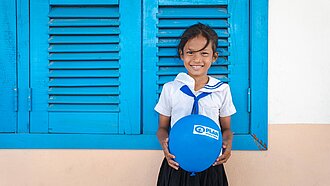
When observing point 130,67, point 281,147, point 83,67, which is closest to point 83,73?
point 83,67

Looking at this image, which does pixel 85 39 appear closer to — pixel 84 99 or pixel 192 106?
pixel 84 99

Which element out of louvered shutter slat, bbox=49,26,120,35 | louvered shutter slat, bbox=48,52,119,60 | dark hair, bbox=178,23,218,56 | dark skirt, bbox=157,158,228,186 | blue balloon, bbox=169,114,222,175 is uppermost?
louvered shutter slat, bbox=49,26,120,35

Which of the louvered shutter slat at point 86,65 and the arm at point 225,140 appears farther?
the louvered shutter slat at point 86,65

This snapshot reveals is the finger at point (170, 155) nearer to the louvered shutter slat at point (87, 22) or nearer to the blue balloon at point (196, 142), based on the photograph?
the blue balloon at point (196, 142)

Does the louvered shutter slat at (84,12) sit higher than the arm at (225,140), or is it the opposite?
the louvered shutter slat at (84,12)

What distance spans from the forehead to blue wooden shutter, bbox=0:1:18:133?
97 centimetres

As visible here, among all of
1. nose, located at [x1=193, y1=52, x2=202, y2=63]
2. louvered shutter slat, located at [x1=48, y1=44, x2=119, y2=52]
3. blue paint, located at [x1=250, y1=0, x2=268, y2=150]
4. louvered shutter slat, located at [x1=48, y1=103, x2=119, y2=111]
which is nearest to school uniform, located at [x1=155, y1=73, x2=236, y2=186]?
nose, located at [x1=193, y1=52, x2=202, y2=63]

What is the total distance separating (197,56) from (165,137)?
408 millimetres

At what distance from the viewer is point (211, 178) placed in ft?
6.10

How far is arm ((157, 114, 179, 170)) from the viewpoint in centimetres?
171

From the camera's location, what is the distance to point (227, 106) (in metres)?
1.92

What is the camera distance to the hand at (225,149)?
69.3 inches

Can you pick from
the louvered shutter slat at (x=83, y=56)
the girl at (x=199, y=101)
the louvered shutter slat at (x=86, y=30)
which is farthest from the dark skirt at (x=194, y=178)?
the louvered shutter slat at (x=86, y=30)

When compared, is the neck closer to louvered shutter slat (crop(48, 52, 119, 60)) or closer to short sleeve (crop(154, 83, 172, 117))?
short sleeve (crop(154, 83, 172, 117))
